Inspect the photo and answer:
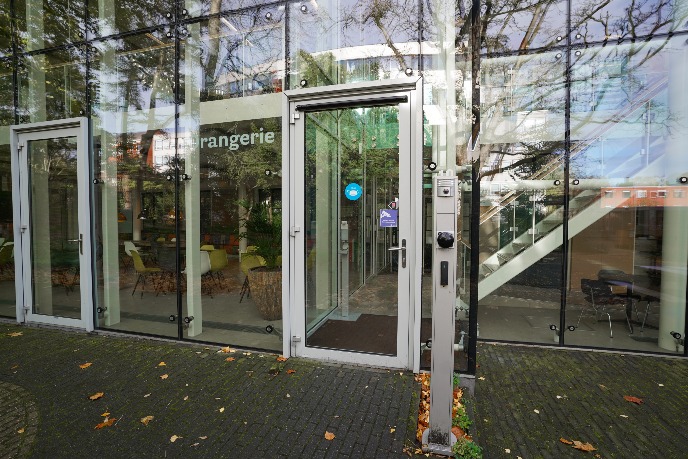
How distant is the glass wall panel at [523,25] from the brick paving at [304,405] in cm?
375

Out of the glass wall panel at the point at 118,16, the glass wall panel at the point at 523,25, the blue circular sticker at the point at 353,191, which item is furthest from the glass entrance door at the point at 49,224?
the glass wall panel at the point at 523,25

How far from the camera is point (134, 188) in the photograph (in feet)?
15.5

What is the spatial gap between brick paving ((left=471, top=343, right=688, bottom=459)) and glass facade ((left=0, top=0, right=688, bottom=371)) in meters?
0.53

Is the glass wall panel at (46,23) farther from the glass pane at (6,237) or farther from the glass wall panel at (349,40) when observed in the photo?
the glass wall panel at (349,40)

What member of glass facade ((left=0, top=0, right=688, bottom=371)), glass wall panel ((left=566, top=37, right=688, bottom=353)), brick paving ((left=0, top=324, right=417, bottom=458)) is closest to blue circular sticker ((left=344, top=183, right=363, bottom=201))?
glass facade ((left=0, top=0, right=688, bottom=371))

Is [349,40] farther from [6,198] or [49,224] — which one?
[6,198]

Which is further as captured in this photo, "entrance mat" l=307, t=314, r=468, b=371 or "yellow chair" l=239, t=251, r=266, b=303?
"yellow chair" l=239, t=251, r=266, b=303

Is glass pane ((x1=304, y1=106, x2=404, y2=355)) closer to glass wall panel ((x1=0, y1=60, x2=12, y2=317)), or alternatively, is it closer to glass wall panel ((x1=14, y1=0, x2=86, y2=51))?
glass wall panel ((x1=14, y1=0, x2=86, y2=51))

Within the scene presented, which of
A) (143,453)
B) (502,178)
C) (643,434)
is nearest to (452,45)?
(502,178)

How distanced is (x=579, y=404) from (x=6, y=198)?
8025 millimetres

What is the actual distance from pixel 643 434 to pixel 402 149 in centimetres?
293

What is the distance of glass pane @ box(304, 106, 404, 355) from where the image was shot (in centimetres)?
376

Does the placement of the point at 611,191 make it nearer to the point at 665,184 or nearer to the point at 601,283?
the point at 665,184

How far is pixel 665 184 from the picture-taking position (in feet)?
13.4
